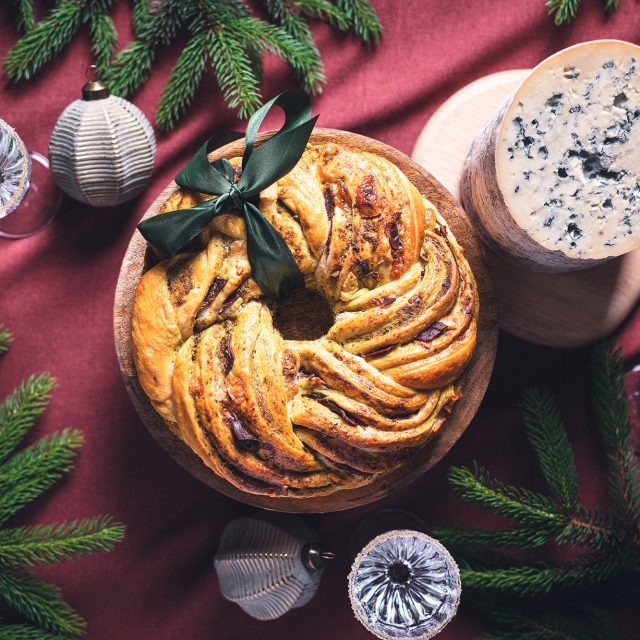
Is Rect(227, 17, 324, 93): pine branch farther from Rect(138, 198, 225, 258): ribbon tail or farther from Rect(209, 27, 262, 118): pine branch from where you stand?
Rect(138, 198, 225, 258): ribbon tail

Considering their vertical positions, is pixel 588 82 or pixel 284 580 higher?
pixel 588 82

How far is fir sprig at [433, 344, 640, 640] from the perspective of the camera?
176 centimetres

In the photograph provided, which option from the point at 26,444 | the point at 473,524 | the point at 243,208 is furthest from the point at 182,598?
the point at 243,208

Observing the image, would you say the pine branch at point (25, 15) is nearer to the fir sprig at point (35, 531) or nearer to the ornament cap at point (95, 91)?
the ornament cap at point (95, 91)

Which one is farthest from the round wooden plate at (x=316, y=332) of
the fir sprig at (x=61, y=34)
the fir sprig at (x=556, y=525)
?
the fir sprig at (x=61, y=34)

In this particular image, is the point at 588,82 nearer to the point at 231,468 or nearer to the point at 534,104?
the point at 534,104

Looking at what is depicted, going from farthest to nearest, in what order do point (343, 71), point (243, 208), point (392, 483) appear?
point (343, 71) → point (392, 483) → point (243, 208)

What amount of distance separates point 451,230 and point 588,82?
436 mm

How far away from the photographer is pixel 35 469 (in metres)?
1.87

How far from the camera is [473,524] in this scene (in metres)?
1.99

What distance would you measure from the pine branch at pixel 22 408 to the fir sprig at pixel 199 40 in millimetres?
741

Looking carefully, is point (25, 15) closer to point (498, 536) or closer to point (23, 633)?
point (23, 633)

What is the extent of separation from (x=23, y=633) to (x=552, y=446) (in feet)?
4.40

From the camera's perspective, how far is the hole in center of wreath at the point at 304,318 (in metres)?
1.75
